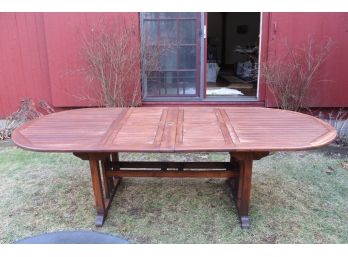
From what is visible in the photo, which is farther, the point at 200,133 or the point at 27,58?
the point at 27,58

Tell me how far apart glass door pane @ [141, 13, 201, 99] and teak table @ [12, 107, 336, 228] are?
5.55ft

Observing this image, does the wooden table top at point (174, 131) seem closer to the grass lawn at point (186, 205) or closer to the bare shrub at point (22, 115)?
the grass lawn at point (186, 205)

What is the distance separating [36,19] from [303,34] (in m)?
3.50

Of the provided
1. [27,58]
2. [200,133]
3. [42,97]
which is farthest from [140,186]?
[27,58]

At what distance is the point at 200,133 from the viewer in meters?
2.16

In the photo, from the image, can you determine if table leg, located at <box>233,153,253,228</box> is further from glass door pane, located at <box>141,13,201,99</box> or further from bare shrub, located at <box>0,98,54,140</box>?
bare shrub, located at <box>0,98,54,140</box>

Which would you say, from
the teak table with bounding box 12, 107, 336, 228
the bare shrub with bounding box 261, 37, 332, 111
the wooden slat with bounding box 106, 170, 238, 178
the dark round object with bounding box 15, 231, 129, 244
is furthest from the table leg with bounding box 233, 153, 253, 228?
the bare shrub with bounding box 261, 37, 332, 111

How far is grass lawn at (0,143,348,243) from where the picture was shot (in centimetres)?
233

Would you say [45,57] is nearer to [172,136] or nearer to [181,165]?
[181,165]

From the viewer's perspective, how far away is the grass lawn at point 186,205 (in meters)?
2.33

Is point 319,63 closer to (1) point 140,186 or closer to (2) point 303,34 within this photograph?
(2) point 303,34

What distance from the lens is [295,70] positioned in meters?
4.16

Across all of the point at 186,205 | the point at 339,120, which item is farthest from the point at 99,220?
the point at 339,120

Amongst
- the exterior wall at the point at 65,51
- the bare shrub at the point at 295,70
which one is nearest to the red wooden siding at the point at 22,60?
the exterior wall at the point at 65,51
